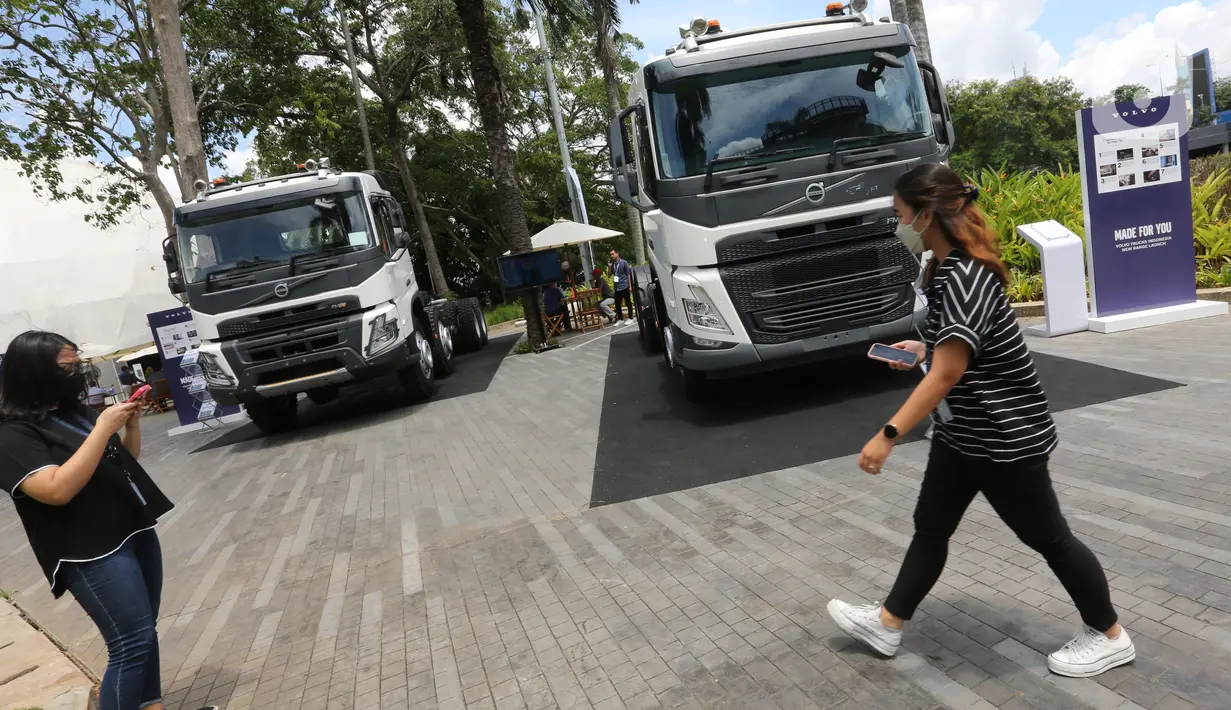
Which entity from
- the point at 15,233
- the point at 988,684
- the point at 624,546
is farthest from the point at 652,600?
the point at 15,233

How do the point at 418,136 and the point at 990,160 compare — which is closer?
the point at 418,136

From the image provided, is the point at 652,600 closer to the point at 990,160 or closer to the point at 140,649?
the point at 140,649

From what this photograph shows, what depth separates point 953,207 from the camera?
2.55m

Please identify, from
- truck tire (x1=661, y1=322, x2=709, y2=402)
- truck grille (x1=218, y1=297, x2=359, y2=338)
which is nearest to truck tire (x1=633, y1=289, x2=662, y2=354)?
truck tire (x1=661, y1=322, x2=709, y2=402)

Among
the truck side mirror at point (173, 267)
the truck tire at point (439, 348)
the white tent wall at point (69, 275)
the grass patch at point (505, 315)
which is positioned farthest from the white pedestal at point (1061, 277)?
the white tent wall at point (69, 275)

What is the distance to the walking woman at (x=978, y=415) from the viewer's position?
2422 mm

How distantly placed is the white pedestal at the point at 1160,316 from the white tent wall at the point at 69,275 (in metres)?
38.5

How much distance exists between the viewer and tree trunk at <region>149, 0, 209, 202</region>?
44.0 feet

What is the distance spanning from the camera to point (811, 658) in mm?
3004

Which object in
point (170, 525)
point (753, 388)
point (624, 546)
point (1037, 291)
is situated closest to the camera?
point (624, 546)

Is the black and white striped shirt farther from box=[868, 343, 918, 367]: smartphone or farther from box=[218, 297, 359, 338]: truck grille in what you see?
box=[218, 297, 359, 338]: truck grille

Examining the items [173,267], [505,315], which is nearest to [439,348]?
[173,267]

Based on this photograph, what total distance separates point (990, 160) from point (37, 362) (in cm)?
4704

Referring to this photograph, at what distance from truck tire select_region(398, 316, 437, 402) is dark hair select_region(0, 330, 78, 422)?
7645mm
